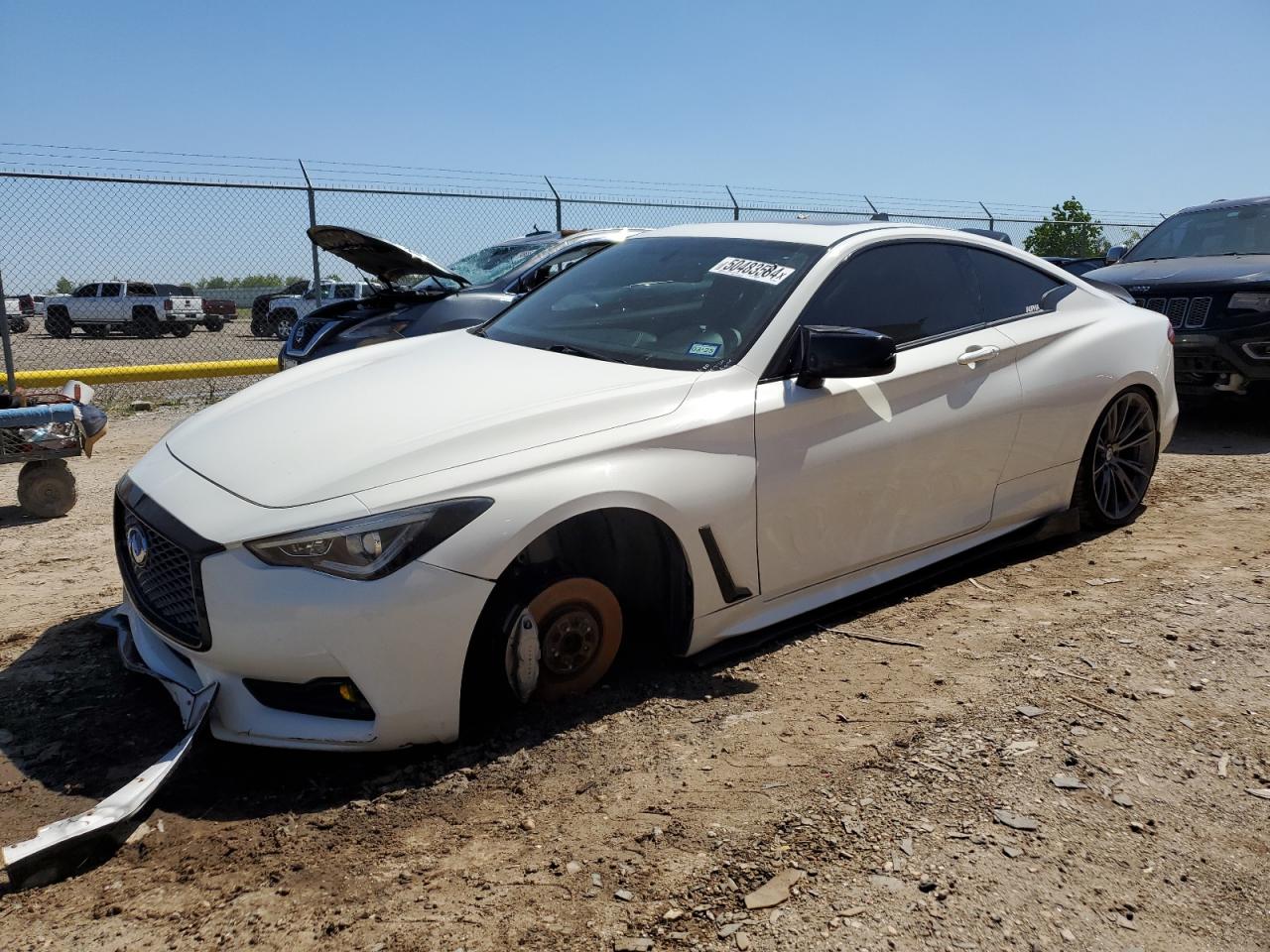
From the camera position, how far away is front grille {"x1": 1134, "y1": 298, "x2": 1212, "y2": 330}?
723 cm

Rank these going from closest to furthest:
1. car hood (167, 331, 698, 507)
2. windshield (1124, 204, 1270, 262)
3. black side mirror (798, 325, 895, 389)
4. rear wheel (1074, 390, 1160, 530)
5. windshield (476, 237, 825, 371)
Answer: car hood (167, 331, 698, 507)
black side mirror (798, 325, 895, 389)
windshield (476, 237, 825, 371)
rear wheel (1074, 390, 1160, 530)
windshield (1124, 204, 1270, 262)

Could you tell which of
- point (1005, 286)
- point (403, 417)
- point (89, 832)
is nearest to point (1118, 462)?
point (1005, 286)

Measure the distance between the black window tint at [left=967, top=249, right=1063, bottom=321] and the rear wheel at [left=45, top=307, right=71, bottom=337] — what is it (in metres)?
16.8

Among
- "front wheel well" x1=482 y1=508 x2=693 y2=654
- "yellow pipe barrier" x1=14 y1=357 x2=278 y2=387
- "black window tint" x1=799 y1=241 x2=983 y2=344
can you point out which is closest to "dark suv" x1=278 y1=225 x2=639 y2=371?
"yellow pipe barrier" x1=14 y1=357 x2=278 y2=387

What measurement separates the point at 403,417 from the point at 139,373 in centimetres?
834

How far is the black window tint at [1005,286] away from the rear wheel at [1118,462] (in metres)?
0.65

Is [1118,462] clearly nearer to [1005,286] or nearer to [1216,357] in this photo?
[1005,286]

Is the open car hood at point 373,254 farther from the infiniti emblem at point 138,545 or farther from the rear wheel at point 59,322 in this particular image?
the rear wheel at point 59,322

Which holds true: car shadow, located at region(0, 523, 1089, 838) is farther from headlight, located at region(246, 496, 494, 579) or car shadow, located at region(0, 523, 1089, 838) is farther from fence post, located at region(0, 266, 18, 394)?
fence post, located at region(0, 266, 18, 394)

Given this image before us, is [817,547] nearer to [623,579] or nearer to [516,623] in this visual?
[623,579]

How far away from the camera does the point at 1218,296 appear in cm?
718

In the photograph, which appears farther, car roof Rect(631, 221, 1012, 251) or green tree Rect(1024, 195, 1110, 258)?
green tree Rect(1024, 195, 1110, 258)

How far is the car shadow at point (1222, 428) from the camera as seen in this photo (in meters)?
7.05

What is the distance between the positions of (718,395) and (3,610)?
3.06 m
